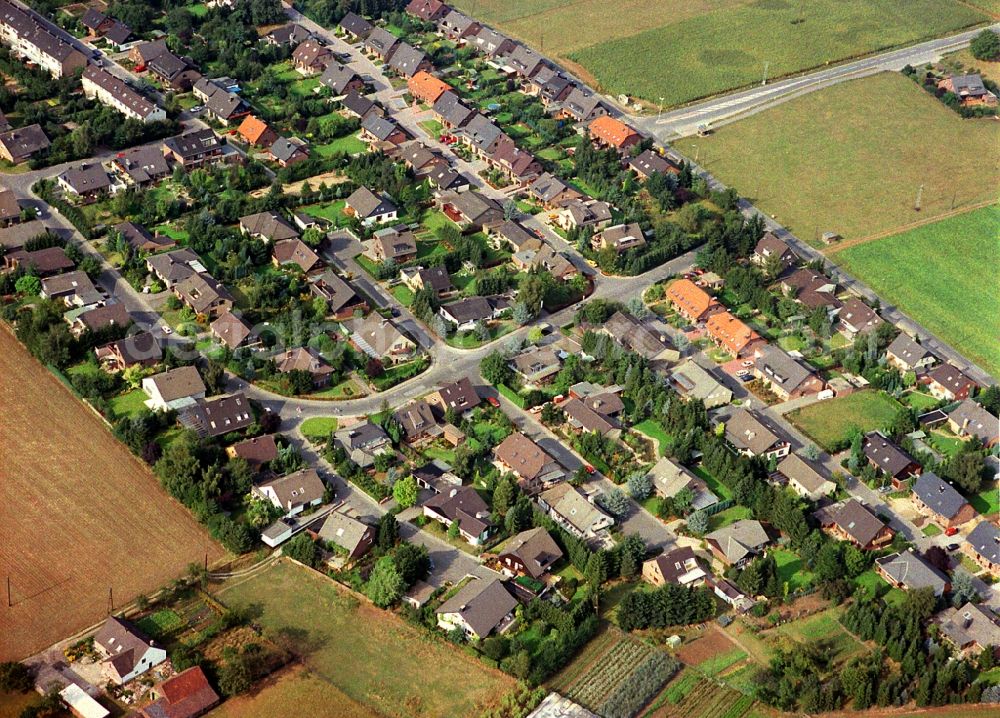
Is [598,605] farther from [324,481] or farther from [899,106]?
[899,106]

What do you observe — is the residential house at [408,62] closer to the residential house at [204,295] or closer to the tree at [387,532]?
the residential house at [204,295]

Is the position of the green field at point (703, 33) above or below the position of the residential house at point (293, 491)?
above

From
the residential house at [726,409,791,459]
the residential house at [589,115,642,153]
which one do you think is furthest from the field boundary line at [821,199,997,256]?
the residential house at [726,409,791,459]

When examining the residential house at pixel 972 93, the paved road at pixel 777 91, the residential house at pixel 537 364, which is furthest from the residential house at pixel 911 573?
the residential house at pixel 972 93

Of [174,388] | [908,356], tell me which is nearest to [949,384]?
[908,356]

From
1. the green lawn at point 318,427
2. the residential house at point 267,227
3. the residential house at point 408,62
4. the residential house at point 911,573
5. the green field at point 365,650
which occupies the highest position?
the residential house at point 408,62

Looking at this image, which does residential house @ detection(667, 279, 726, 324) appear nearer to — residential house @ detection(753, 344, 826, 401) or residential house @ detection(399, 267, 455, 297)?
residential house @ detection(753, 344, 826, 401)

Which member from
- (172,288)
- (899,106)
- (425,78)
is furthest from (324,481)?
(899,106)
